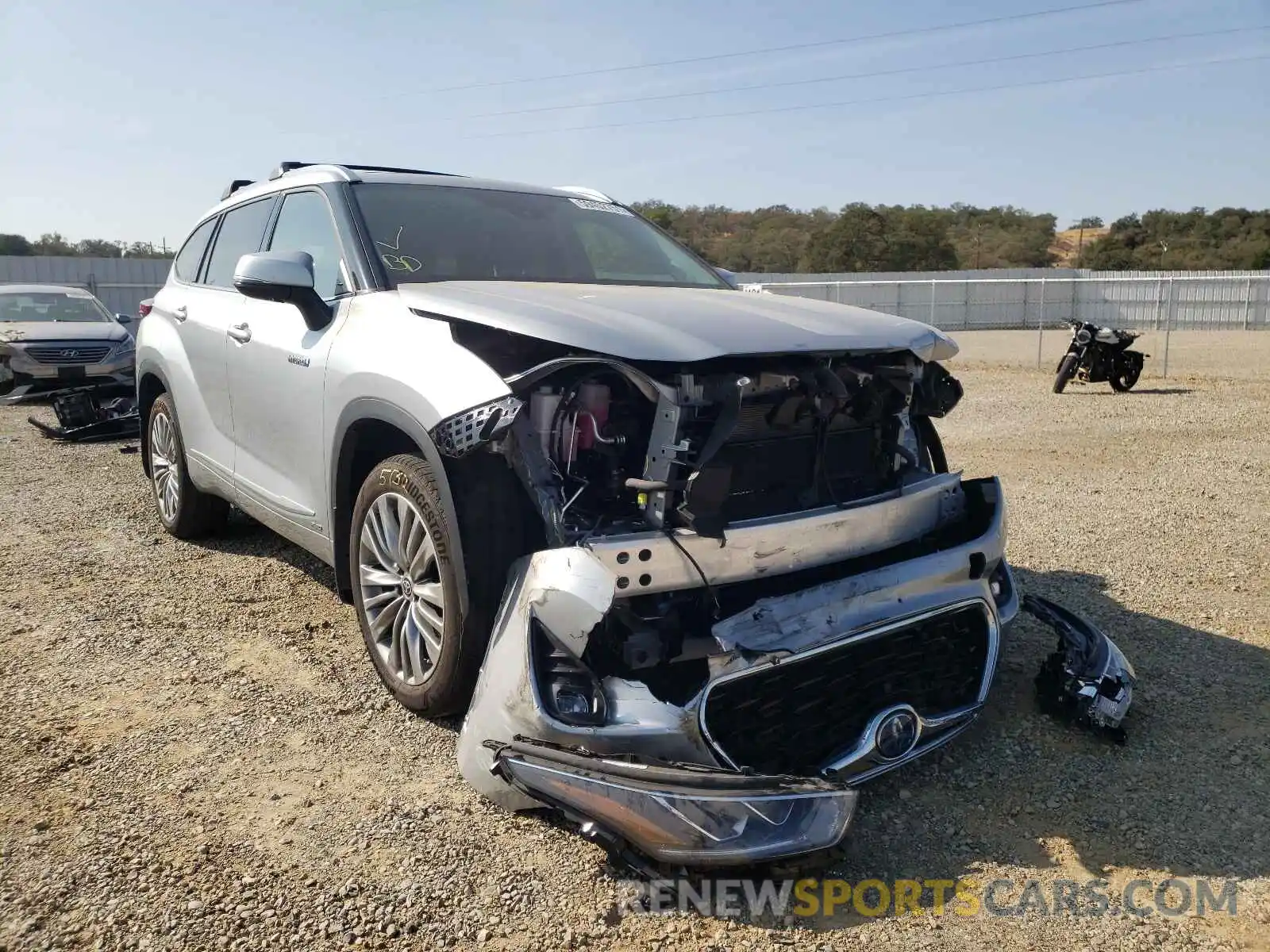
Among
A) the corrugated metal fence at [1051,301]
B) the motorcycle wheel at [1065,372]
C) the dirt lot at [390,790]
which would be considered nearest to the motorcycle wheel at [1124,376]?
the motorcycle wheel at [1065,372]

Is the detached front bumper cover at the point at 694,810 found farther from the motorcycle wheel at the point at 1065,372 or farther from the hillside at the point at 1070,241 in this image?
the hillside at the point at 1070,241

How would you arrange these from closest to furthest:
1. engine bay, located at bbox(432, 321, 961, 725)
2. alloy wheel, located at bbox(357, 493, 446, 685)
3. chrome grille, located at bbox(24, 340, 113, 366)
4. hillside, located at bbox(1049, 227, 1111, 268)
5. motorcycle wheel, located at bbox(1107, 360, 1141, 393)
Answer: engine bay, located at bbox(432, 321, 961, 725) < alloy wheel, located at bbox(357, 493, 446, 685) < chrome grille, located at bbox(24, 340, 113, 366) < motorcycle wheel, located at bbox(1107, 360, 1141, 393) < hillside, located at bbox(1049, 227, 1111, 268)

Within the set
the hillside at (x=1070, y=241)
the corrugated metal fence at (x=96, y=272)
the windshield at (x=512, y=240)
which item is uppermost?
the hillside at (x=1070, y=241)

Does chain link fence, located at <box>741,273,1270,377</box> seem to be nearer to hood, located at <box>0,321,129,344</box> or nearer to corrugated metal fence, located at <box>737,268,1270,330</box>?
corrugated metal fence, located at <box>737,268,1270,330</box>

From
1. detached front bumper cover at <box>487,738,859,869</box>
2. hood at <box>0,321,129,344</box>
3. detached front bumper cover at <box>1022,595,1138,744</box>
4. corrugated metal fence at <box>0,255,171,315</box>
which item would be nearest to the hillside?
corrugated metal fence at <box>0,255,171,315</box>

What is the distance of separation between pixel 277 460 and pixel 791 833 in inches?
109

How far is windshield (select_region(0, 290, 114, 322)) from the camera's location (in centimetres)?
1321

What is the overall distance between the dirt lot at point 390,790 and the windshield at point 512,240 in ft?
5.58

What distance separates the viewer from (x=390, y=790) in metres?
3.02

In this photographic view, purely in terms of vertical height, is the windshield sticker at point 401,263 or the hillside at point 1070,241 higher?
the hillside at point 1070,241

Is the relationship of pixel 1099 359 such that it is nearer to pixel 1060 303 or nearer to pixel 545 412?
pixel 545 412

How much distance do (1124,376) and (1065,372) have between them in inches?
37.6

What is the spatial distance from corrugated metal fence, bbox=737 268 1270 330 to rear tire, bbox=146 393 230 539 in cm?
2054

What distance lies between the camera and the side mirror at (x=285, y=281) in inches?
138
